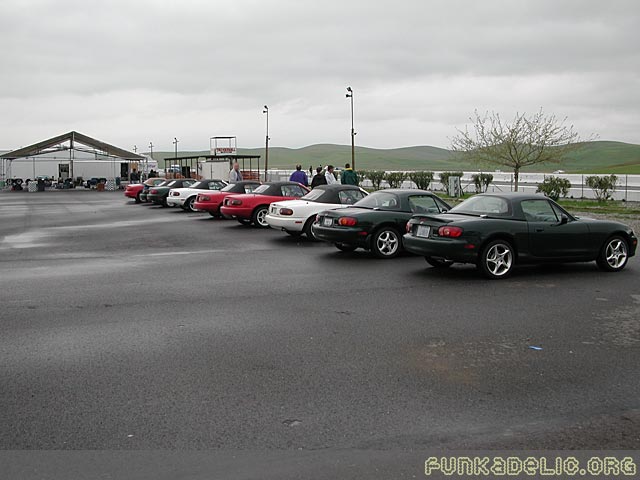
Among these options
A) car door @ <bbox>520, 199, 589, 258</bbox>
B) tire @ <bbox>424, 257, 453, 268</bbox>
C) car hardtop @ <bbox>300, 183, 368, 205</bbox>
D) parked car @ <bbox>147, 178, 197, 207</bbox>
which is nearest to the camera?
car door @ <bbox>520, 199, 589, 258</bbox>

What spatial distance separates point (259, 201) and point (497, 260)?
→ 10546 millimetres

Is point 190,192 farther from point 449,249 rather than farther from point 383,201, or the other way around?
point 449,249

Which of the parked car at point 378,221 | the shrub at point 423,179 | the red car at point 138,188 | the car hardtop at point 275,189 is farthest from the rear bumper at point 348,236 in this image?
the shrub at point 423,179

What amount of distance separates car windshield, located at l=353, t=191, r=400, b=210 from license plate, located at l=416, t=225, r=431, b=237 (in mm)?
2251

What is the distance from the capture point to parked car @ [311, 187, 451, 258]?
44.4 ft

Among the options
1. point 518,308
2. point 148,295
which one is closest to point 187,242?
point 148,295

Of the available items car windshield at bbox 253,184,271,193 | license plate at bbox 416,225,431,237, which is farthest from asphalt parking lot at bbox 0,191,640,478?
car windshield at bbox 253,184,271,193

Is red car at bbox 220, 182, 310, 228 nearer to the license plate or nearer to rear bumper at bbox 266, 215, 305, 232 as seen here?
rear bumper at bbox 266, 215, 305, 232

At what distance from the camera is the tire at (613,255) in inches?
480

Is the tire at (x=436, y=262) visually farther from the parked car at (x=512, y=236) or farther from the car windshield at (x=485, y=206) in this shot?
the car windshield at (x=485, y=206)

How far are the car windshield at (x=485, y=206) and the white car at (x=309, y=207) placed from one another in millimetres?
4615

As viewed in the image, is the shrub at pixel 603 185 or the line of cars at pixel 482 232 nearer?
the line of cars at pixel 482 232

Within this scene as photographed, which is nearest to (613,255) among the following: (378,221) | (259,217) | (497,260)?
(497,260)

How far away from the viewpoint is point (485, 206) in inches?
468
